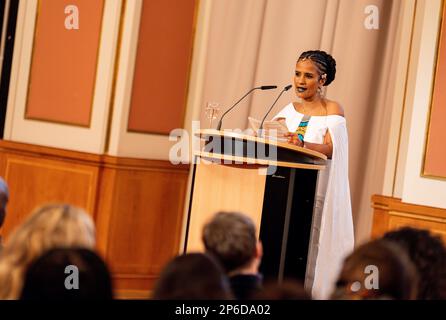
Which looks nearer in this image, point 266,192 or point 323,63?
point 266,192

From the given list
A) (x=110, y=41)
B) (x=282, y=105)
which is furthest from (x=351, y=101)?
(x=110, y=41)

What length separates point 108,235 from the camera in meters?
7.05

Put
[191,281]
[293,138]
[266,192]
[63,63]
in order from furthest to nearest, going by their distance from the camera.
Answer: [63,63], [293,138], [266,192], [191,281]

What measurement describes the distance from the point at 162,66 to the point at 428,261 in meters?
4.71

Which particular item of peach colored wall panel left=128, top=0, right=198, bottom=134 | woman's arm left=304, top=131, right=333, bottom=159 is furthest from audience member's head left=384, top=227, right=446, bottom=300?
peach colored wall panel left=128, top=0, right=198, bottom=134

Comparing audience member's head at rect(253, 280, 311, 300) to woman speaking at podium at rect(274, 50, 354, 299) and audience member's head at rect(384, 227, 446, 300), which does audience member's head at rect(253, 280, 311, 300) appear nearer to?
audience member's head at rect(384, 227, 446, 300)

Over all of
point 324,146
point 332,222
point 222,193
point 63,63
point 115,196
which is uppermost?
point 63,63

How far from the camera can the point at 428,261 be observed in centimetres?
283

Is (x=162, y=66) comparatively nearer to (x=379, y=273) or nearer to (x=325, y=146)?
(x=325, y=146)

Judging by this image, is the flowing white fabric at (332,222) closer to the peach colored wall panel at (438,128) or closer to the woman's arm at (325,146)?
the woman's arm at (325,146)

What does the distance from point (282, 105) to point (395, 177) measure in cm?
118

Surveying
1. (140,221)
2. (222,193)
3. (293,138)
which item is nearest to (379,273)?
(222,193)

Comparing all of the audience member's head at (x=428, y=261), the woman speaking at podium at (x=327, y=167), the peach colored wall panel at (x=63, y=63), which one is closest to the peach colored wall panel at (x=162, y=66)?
the peach colored wall panel at (x=63, y=63)

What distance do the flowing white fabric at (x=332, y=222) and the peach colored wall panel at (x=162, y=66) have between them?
2162 millimetres
